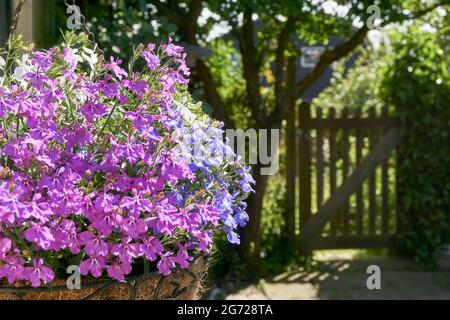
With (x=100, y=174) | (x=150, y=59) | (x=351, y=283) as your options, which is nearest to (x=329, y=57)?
(x=351, y=283)

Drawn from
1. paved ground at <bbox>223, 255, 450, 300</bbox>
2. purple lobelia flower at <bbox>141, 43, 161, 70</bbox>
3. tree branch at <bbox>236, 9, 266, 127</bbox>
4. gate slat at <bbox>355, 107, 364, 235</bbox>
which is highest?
tree branch at <bbox>236, 9, 266, 127</bbox>

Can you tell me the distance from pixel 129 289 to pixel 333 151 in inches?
165

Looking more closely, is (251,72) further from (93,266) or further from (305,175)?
(93,266)

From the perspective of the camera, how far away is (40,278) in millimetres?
1527

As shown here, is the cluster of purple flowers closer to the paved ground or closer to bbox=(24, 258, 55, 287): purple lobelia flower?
bbox=(24, 258, 55, 287): purple lobelia flower

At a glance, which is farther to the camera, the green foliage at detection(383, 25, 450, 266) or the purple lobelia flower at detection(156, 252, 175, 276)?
the green foliage at detection(383, 25, 450, 266)

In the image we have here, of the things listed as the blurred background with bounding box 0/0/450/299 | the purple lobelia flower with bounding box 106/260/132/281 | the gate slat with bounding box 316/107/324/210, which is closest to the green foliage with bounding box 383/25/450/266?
the blurred background with bounding box 0/0/450/299

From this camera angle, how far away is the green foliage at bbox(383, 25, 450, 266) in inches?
215

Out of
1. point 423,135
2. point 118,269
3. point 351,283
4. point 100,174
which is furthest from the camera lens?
point 423,135

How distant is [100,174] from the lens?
1699mm

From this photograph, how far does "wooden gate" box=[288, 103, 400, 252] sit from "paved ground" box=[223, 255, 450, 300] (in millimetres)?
207

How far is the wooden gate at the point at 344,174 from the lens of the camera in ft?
18.5

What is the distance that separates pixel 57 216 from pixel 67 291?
0.20 metres
